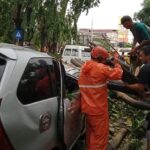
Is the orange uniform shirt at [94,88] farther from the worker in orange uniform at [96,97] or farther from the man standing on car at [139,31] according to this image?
the man standing on car at [139,31]

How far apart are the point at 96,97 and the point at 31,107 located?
222 centimetres

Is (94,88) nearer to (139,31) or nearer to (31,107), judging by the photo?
(31,107)

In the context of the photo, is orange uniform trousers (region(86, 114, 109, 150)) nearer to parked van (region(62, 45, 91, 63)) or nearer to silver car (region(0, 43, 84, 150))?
silver car (region(0, 43, 84, 150))

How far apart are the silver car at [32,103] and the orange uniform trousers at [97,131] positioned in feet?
2.53

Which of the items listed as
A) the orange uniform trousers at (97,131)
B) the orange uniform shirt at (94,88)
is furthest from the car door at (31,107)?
the orange uniform trousers at (97,131)

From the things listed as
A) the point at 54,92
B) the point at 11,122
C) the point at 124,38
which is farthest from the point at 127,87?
the point at 124,38

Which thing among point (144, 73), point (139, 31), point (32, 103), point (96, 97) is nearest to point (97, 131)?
point (96, 97)

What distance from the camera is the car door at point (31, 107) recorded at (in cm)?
402

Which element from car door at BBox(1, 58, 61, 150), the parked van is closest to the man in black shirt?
car door at BBox(1, 58, 61, 150)

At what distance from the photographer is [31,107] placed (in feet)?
14.4

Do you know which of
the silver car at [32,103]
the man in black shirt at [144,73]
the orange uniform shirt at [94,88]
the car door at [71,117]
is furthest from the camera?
the orange uniform shirt at [94,88]

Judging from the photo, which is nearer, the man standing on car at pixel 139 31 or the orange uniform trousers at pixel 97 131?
the orange uniform trousers at pixel 97 131

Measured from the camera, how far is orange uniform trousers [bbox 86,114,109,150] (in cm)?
651

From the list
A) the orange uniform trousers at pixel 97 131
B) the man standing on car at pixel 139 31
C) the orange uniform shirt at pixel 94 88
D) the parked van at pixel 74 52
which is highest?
the man standing on car at pixel 139 31
